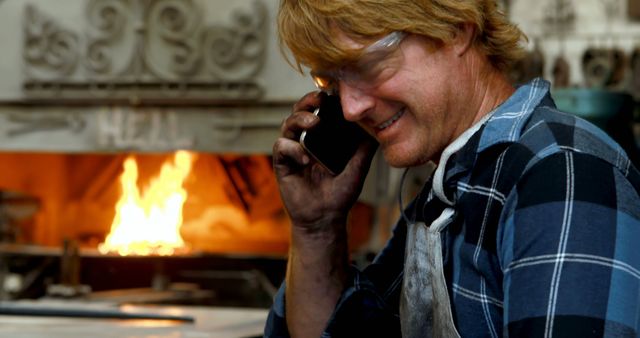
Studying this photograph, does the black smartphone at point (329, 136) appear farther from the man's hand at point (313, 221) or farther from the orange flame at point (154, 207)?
the orange flame at point (154, 207)

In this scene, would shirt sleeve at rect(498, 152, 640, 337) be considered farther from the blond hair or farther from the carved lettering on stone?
the carved lettering on stone

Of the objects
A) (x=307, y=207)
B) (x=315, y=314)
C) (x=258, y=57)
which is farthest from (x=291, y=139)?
(x=258, y=57)

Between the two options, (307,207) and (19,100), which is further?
(19,100)

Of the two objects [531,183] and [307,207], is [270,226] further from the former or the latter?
[531,183]

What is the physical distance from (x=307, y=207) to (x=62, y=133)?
746 cm

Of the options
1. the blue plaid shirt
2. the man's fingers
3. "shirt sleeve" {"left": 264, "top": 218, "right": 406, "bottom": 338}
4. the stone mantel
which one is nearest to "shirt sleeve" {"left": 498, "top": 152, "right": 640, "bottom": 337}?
the blue plaid shirt

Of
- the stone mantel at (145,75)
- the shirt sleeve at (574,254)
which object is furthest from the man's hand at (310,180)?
the stone mantel at (145,75)

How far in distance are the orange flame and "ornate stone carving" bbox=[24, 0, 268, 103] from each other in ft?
2.03

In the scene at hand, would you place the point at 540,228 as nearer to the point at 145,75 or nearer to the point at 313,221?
the point at 313,221

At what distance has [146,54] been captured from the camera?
9047 millimetres

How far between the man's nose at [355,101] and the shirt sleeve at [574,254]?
14.5 inches

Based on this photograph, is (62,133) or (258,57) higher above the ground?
(258,57)

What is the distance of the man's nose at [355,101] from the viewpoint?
190 cm

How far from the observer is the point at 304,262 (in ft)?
7.41
